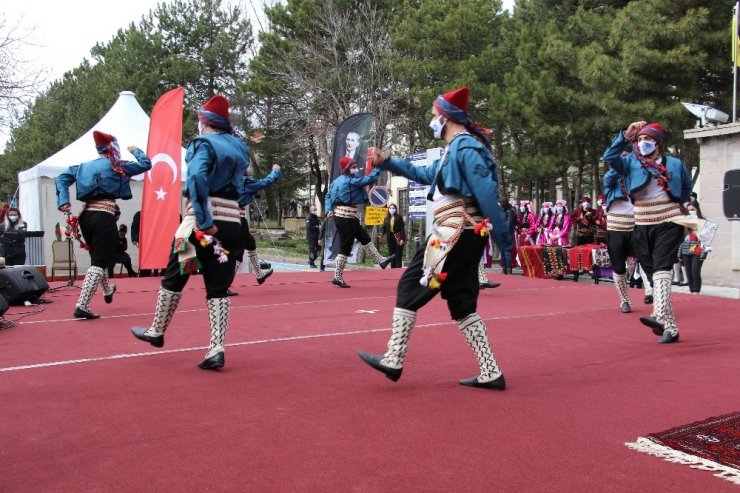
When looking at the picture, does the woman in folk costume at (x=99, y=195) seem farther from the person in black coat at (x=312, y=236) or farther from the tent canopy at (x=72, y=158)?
the person in black coat at (x=312, y=236)

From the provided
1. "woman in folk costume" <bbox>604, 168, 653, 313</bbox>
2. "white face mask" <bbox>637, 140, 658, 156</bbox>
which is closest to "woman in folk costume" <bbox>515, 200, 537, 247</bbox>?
"woman in folk costume" <bbox>604, 168, 653, 313</bbox>

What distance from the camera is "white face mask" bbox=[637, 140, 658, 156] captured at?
247 inches

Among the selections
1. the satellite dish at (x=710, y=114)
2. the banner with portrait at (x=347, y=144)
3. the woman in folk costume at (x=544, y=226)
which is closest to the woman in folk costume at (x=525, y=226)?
the woman in folk costume at (x=544, y=226)

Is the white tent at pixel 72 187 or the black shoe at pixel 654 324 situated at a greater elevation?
the white tent at pixel 72 187

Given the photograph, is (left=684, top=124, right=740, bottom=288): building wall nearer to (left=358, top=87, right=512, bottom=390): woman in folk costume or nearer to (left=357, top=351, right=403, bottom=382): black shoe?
(left=358, top=87, right=512, bottom=390): woman in folk costume

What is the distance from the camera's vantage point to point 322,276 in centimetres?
1313

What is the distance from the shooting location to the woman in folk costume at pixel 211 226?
4812 mm

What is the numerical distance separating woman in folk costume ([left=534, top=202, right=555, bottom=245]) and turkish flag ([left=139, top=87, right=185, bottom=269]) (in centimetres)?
818

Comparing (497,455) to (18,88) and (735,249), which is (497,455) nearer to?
(735,249)

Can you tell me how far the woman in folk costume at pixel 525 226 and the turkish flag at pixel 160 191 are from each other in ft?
26.9

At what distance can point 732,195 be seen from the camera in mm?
9891

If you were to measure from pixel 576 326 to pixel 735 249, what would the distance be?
24.0 ft

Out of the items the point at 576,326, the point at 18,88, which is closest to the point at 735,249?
the point at 576,326

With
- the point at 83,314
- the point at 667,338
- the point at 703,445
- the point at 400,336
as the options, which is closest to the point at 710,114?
the point at 667,338
